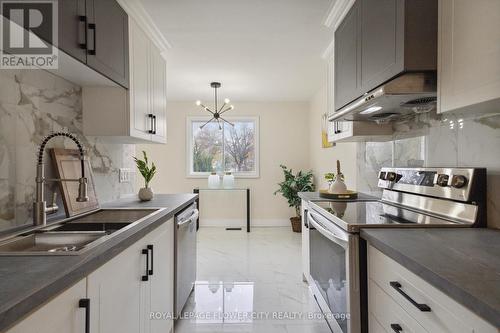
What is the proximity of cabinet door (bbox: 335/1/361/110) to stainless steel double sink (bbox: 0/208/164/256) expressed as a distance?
1572mm

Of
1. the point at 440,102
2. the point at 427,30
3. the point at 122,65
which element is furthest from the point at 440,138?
the point at 122,65

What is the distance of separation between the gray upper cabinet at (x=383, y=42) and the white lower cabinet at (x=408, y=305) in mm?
867

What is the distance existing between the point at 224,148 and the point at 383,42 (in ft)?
14.0

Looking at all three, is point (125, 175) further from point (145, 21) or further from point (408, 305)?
point (408, 305)

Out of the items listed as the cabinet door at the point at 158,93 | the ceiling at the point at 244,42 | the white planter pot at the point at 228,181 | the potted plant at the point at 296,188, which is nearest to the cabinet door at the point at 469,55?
the ceiling at the point at 244,42

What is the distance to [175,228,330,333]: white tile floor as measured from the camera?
2.12 m

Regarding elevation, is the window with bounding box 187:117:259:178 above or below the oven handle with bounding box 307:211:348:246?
above

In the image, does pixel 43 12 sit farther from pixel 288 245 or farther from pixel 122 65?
pixel 288 245

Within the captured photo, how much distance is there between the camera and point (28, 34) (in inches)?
47.0

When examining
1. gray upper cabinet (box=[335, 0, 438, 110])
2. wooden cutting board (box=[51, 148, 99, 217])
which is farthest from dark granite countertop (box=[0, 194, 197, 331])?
gray upper cabinet (box=[335, 0, 438, 110])

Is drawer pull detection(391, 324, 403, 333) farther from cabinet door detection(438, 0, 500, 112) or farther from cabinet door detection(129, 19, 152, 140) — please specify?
cabinet door detection(129, 19, 152, 140)

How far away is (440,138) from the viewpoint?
1.67m

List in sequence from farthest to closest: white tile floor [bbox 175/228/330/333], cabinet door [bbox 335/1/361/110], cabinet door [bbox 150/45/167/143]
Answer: cabinet door [bbox 150/45/167/143], white tile floor [bbox 175/228/330/333], cabinet door [bbox 335/1/361/110]

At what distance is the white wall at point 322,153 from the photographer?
3.10 metres
